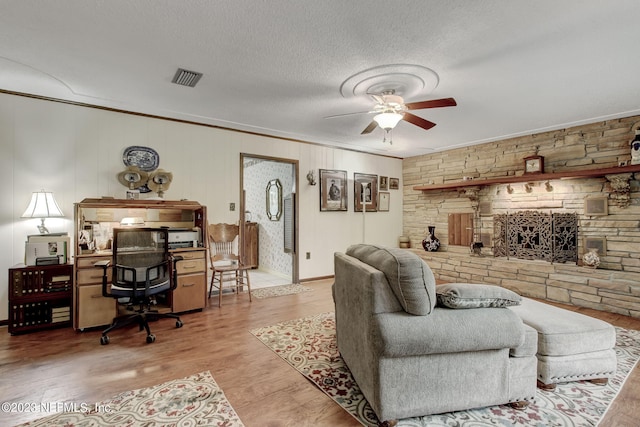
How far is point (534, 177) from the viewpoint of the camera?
4.55 m

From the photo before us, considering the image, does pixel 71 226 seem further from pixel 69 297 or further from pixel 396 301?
pixel 396 301

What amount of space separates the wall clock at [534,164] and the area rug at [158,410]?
196 inches

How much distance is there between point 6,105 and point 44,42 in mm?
1438

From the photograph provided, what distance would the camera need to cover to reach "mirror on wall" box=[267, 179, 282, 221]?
20.3ft

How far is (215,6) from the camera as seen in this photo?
6.40ft

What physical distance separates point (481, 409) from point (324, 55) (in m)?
2.68

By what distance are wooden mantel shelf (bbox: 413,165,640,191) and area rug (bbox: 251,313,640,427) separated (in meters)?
1.96

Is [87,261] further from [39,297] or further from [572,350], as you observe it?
[572,350]

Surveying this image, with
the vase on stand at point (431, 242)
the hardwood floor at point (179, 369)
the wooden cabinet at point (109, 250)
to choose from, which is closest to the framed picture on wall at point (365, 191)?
the vase on stand at point (431, 242)

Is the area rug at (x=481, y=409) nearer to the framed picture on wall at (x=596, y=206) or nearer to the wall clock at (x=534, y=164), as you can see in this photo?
the framed picture on wall at (x=596, y=206)

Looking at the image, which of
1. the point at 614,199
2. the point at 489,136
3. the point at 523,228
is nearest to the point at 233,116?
the point at 489,136

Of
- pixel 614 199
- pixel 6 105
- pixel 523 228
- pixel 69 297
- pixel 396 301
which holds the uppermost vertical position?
pixel 6 105

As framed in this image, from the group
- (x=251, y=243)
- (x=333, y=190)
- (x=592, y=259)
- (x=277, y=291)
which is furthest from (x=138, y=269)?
(x=592, y=259)

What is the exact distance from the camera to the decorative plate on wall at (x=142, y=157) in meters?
3.83
